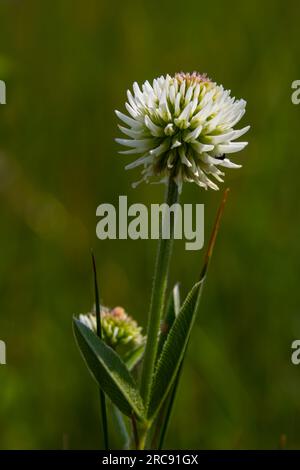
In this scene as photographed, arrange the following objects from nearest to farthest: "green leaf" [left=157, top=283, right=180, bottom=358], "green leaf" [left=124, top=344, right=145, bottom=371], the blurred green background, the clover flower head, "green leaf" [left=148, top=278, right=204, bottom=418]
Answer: "green leaf" [left=148, top=278, right=204, bottom=418], "green leaf" [left=157, top=283, right=180, bottom=358], "green leaf" [left=124, top=344, right=145, bottom=371], the clover flower head, the blurred green background

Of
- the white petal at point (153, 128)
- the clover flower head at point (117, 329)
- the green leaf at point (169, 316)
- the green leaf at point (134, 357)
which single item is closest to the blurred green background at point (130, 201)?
the clover flower head at point (117, 329)

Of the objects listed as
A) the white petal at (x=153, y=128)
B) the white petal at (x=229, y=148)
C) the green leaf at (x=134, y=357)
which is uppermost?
the white petal at (x=153, y=128)

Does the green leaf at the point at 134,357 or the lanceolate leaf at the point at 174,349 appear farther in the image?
the green leaf at the point at 134,357

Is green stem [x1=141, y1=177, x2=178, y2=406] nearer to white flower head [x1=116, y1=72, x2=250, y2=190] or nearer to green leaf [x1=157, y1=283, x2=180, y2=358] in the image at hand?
white flower head [x1=116, y1=72, x2=250, y2=190]

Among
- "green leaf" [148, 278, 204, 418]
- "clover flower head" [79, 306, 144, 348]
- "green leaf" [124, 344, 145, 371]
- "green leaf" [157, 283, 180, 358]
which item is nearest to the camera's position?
"green leaf" [148, 278, 204, 418]

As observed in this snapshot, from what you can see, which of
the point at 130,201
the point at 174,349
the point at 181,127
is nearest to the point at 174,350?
the point at 174,349

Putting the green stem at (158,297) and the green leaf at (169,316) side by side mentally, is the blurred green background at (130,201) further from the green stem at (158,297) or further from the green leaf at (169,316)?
the green stem at (158,297)

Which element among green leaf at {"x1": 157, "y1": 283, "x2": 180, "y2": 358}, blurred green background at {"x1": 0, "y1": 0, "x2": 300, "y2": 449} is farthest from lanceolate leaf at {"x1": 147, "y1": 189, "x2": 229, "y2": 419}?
blurred green background at {"x1": 0, "y1": 0, "x2": 300, "y2": 449}
